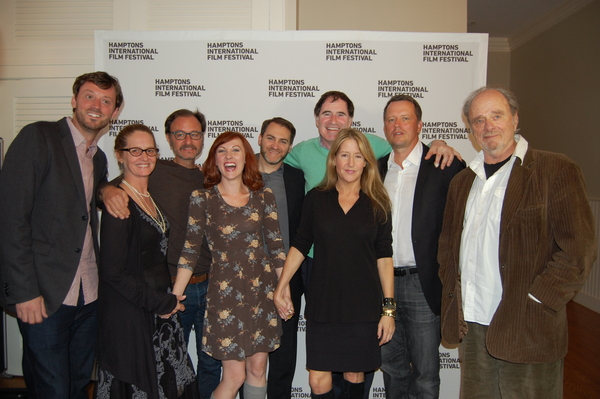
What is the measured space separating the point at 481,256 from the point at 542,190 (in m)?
0.42

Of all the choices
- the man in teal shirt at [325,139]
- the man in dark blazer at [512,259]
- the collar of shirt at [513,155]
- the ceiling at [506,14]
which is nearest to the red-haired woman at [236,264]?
the man in teal shirt at [325,139]

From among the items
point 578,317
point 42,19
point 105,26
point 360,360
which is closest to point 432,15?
point 105,26

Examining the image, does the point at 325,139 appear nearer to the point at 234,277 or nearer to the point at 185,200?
the point at 185,200

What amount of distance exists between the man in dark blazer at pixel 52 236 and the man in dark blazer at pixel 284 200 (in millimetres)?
1004

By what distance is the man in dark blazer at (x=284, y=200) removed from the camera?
7.95ft

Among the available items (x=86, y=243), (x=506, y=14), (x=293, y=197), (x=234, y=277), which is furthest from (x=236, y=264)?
(x=506, y=14)

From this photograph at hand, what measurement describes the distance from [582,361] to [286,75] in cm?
393

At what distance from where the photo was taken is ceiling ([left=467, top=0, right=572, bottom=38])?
18.4ft

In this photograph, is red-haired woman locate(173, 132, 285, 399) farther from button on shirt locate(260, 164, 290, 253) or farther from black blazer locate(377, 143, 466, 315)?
black blazer locate(377, 143, 466, 315)

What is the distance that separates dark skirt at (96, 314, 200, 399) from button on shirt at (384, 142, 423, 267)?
52.5 inches

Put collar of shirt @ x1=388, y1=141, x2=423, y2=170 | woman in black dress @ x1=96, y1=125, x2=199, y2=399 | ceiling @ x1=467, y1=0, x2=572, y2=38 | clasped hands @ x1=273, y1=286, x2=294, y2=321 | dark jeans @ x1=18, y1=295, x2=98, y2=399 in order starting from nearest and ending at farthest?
woman in black dress @ x1=96, y1=125, x2=199, y2=399, dark jeans @ x1=18, y1=295, x2=98, y2=399, clasped hands @ x1=273, y1=286, x2=294, y2=321, collar of shirt @ x1=388, y1=141, x2=423, y2=170, ceiling @ x1=467, y1=0, x2=572, y2=38

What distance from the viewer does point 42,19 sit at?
338cm

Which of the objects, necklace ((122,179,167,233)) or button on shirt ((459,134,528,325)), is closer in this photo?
button on shirt ((459,134,528,325))

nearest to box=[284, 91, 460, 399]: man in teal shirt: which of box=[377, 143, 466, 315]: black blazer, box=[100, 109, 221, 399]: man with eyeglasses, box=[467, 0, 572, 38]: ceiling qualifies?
box=[377, 143, 466, 315]: black blazer
